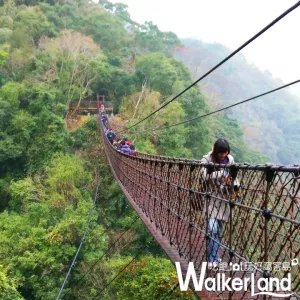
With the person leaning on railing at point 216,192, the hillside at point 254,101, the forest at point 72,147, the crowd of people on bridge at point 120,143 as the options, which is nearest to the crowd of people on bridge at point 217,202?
the person leaning on railing at point 216,192

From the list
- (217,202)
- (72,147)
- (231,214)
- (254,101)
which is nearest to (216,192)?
(217,202)

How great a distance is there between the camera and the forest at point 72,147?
8180 millimetres

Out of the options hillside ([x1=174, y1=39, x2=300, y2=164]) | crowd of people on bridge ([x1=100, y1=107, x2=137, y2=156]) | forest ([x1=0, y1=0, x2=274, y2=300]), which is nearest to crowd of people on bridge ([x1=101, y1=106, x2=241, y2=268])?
crowd of people on bridge ([x1=100, y1=107, x2=137, y2=156])

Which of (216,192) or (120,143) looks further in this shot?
(120,143)

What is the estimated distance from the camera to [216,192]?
1.93 metres

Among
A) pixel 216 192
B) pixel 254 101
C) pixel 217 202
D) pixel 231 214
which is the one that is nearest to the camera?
pixel 231 214

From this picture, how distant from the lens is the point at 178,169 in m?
2.47

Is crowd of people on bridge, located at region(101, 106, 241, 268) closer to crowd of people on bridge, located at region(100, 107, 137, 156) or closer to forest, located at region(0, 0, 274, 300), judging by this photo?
crowd of people on bridge, located at region(100, 107, 137, 156)

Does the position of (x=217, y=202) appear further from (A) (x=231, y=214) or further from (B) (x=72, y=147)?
(B) (x=72, y=147)

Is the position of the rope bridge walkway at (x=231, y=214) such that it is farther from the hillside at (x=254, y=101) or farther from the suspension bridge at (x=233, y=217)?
the hillside at (x=254, y=101)

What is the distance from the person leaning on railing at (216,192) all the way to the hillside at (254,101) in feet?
87.3

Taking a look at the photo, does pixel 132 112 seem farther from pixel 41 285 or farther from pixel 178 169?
pixel 178 169

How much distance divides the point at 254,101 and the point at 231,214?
41586 mm

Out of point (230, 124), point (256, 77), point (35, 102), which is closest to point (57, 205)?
point (35, 102)
